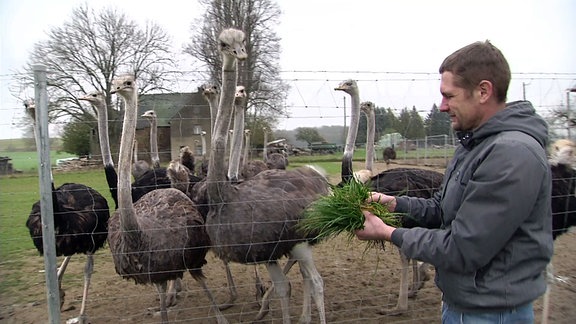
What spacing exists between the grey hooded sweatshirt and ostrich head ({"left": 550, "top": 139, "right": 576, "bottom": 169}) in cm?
346

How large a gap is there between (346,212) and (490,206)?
711mm

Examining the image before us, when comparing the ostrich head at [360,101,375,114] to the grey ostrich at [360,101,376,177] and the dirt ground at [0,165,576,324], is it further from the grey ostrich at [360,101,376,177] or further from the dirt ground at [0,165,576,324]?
the dirt ground at [0,165,576,324]

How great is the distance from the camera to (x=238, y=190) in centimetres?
383

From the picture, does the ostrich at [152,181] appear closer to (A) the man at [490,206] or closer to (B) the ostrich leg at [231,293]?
(B) the ostrich leg at [231,293]

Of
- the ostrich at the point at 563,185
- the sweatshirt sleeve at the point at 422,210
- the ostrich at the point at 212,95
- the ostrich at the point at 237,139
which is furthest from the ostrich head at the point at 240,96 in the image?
the sweatshirt sleeve at the point at 422,210

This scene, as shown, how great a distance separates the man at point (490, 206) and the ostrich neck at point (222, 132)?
204 cm

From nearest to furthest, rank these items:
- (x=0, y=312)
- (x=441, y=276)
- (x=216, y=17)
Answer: (x=441, y=276) < (x=0, y=312) < (x=216, y=17)

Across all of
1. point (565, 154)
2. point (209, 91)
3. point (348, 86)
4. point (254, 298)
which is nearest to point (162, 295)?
point (254, 298)

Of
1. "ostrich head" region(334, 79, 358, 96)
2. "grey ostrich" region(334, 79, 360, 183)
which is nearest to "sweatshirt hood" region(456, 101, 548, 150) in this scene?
"grey ostrich" region(334, 79, 360, 183)

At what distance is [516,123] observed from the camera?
1.65 meters

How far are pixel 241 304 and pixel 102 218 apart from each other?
1744 millimetres

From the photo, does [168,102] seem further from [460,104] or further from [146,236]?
[460,104]

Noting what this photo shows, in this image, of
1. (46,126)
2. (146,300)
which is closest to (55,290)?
(46,126)

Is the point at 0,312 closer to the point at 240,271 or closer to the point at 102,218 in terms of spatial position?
the point at 102,218
